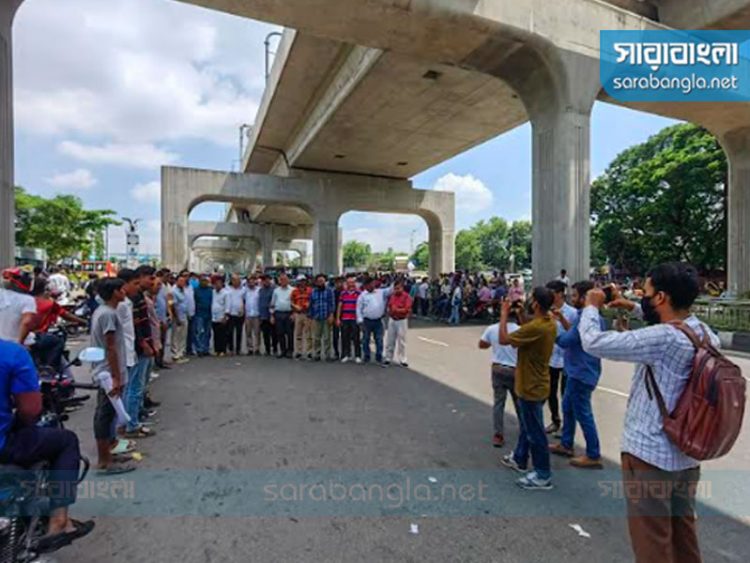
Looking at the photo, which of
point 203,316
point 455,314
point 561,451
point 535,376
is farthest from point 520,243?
point 535,376

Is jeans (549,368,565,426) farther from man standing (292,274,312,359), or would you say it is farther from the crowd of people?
man standing (292,274,312,359)

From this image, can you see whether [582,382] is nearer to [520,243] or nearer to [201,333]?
[201,333]

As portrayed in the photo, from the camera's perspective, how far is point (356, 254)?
11675 centimetres

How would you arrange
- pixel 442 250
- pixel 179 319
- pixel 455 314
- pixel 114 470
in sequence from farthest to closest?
1. pixel 442 250
2. pixel 455 314
3. pixel 179 319
4. pixel 114 470

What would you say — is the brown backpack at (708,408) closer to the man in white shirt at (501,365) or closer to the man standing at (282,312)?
the man in white shirt at (501,365)

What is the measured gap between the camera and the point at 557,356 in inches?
193

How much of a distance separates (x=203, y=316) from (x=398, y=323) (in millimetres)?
4328

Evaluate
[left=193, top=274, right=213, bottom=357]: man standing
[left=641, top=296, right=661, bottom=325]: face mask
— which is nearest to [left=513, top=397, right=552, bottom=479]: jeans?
[left=641, top=296, right=661, bottom=325]: face mask

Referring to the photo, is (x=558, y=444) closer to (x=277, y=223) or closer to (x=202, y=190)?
(x=202, y=190)

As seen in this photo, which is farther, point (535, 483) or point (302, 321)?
point (302, 321)

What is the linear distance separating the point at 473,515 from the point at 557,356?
221 centimetres

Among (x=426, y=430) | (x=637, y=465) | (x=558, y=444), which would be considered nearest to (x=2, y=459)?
(x=637, y=465)

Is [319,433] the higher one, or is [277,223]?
[277,223]

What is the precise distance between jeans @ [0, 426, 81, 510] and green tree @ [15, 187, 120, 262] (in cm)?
4003
